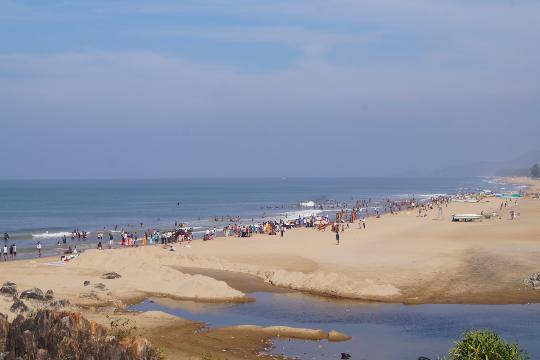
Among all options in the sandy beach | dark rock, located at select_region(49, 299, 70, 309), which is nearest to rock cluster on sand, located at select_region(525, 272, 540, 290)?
the sandy beach

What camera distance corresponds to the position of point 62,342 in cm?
1555

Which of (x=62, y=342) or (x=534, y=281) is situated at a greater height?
(x=62, y=342)

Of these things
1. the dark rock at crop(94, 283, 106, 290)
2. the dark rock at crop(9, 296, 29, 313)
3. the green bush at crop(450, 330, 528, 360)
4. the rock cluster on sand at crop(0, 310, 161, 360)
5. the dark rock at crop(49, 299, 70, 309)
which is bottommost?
the dark rock at crop(94, 283, 106, 290)

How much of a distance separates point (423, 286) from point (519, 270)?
6118mm

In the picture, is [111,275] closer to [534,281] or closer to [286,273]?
[286,273]

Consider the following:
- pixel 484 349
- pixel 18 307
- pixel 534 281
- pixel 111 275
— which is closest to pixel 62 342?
pixel 18 307

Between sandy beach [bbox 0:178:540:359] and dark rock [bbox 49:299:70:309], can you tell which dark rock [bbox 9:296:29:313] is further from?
sandy beach [bbox 0:178:540:359]

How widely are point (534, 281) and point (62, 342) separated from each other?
88.8 feet

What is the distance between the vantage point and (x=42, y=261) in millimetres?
46438

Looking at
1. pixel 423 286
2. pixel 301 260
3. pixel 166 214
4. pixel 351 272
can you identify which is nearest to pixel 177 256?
pixel 301 260

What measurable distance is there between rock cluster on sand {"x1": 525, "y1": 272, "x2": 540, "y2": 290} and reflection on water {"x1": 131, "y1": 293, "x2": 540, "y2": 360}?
3.42 meters

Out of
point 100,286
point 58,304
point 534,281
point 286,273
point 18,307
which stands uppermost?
point 18,307

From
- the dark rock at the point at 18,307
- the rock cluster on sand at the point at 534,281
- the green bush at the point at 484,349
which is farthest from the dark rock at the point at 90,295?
the rock cluster on sand at the point at 534,281

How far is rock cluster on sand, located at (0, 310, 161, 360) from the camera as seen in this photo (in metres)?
14.9
